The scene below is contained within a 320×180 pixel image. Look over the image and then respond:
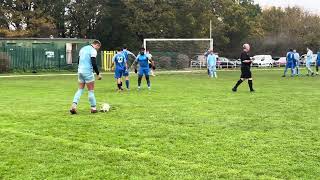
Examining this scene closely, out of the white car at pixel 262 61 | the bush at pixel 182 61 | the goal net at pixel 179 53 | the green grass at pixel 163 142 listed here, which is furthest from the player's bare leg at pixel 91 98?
the white car at pixel 262 61

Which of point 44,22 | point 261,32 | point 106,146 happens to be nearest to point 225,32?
point 261,32

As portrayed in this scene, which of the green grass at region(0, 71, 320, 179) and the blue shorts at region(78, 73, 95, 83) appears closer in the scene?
the green grass at region(0, 71, 320, 179)

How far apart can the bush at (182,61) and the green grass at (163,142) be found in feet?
102

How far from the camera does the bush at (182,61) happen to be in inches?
1774

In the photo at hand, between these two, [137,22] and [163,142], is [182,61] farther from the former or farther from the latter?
[163,142]

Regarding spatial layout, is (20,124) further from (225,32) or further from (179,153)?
(225,32)

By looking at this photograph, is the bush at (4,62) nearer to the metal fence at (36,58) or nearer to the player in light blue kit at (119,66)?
the metal fence at (36,58)

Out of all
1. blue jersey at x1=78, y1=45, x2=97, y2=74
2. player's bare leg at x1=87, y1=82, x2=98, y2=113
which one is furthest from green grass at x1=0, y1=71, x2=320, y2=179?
blue jersey at x1=78, y1=45, x2=97, y2=74

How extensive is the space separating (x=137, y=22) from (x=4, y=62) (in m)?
21.0

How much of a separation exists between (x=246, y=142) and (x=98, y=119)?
4052mm

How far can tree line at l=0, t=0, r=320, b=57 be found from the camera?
193 ft

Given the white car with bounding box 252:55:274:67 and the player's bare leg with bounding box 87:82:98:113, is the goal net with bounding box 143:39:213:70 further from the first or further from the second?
the player's bare leg with bounding box 87:82:98:113

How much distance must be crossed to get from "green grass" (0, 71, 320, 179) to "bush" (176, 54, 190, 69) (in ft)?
102

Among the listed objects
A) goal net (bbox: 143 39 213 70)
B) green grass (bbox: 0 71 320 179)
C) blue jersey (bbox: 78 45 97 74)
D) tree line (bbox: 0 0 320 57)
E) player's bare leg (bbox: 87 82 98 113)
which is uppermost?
tree line (bbox: 0 0 320 57)
